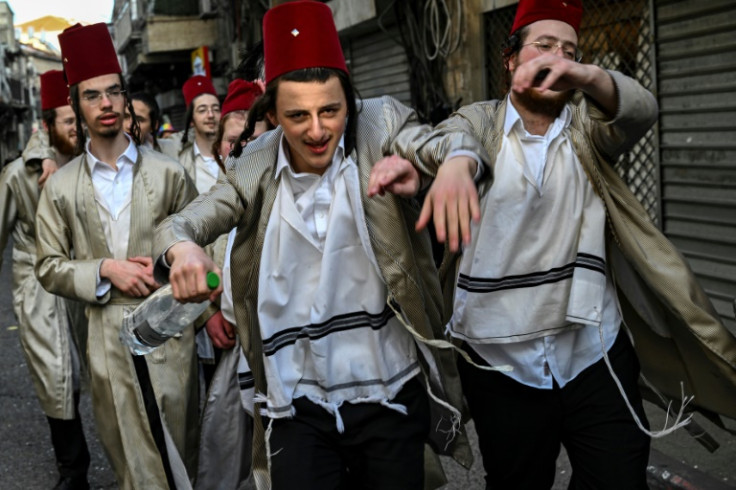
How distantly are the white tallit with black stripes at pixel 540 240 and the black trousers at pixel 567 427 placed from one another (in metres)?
0.21

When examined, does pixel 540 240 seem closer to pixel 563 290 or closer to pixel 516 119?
pixel 563 290

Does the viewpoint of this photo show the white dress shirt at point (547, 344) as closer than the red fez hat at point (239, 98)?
Yes

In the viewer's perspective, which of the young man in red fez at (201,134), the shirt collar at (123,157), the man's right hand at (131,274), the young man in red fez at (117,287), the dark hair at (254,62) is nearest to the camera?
the man's right hand at (131,274)

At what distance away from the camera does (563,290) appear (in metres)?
3.25

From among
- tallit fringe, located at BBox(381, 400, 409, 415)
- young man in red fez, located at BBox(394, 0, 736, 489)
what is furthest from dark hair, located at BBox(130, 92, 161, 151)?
tallit fringe, located at BBox(381, 400, 409, 415)

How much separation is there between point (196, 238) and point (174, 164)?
1.87m

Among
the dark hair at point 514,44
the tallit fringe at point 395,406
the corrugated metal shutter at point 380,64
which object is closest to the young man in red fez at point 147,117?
the dark hair at point 514,44

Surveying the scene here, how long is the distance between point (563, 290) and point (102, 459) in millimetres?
3815

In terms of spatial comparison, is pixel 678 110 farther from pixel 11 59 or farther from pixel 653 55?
pixel 11 59

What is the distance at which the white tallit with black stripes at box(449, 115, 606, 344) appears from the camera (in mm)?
3221

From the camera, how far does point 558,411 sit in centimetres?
333

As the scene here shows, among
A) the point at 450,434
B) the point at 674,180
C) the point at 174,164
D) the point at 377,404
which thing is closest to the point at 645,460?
the point at 450,434

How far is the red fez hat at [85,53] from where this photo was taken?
15.0 ft

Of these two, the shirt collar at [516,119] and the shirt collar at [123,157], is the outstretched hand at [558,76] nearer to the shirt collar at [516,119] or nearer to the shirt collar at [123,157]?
the shirt collar at [516,119]
